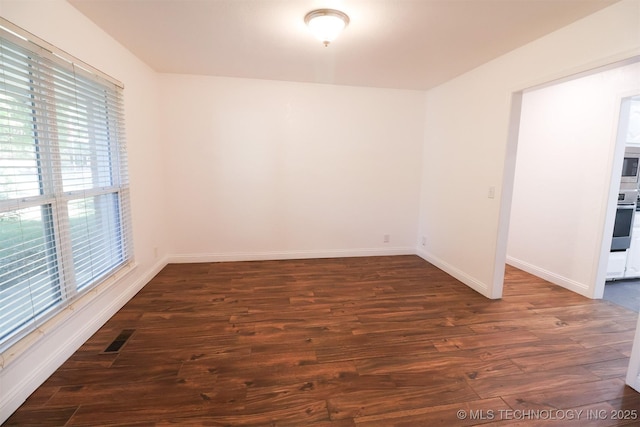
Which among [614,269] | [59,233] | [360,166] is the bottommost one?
[614,269]

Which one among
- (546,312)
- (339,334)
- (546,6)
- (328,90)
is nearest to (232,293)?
(339,334)

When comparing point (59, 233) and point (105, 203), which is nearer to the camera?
point (59, 233)

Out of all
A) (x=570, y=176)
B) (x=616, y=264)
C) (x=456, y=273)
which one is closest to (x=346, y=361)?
(x=456, y=273)

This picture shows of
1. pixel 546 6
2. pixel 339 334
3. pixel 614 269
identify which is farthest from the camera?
pixel 614 269

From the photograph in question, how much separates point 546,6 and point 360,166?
2.59m

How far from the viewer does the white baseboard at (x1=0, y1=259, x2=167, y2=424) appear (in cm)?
156

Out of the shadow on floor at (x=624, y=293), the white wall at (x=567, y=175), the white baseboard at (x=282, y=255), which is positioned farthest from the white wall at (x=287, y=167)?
the shadow on floor at (x=624, y=293)

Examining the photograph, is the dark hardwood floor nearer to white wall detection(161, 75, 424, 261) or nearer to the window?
the window

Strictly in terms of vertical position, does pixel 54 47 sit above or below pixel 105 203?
above

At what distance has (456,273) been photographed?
3.63 metres

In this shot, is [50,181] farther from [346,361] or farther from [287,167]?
[287,167]

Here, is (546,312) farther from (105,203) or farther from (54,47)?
(54,47)

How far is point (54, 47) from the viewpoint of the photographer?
1.89 metres

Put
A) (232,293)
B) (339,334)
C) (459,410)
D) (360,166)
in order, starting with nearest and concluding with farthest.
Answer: (459,410), (339,334), (232,293), (360,166)
